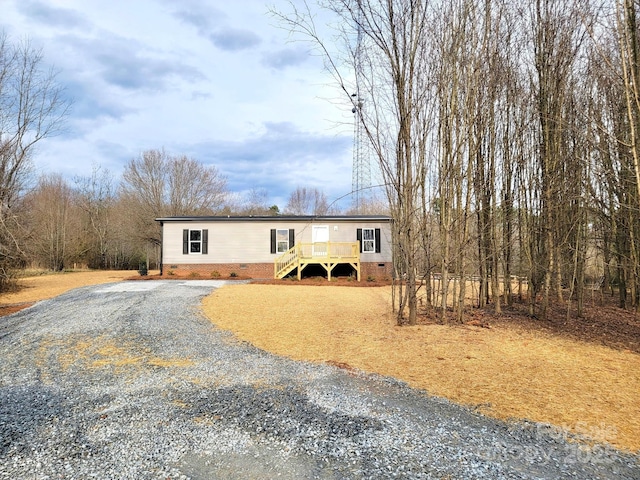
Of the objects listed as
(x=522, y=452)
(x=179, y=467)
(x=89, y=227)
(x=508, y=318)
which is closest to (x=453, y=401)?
(x=522, y=452)

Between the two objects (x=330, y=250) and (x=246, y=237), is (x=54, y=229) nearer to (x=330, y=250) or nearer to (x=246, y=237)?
(x=246, y=237)

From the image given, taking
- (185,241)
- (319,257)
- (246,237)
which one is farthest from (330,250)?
(185,241)

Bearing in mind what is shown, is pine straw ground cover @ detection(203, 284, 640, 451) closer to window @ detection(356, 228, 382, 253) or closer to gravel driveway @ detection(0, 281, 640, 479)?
gravel driveway @ detection(0, 281, 640, 479)

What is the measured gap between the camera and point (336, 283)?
48.6 feet

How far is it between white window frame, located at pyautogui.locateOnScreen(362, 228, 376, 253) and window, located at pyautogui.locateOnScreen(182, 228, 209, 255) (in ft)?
24.1

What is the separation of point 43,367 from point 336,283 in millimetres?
10944

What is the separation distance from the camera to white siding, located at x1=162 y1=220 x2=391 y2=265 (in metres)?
16.9

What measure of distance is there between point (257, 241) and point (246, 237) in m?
0.54

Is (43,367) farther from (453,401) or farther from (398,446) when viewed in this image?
(453,401)

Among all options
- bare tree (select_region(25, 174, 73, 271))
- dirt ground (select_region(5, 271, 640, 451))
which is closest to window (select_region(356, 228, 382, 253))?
dirt ground (select_region(5, 271, 640, 451))

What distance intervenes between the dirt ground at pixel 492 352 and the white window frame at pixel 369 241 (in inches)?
296

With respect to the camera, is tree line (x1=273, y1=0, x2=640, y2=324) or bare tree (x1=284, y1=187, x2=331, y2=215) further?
bare tree (x1=284, y1=187, x2=331, y2=215)

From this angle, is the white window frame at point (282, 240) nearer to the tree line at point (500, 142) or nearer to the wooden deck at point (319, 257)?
the wooden deck at point (319, 257)

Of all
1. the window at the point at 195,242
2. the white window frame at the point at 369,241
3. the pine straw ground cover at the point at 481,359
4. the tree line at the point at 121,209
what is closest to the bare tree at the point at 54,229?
the tree line at the point at 121,209
